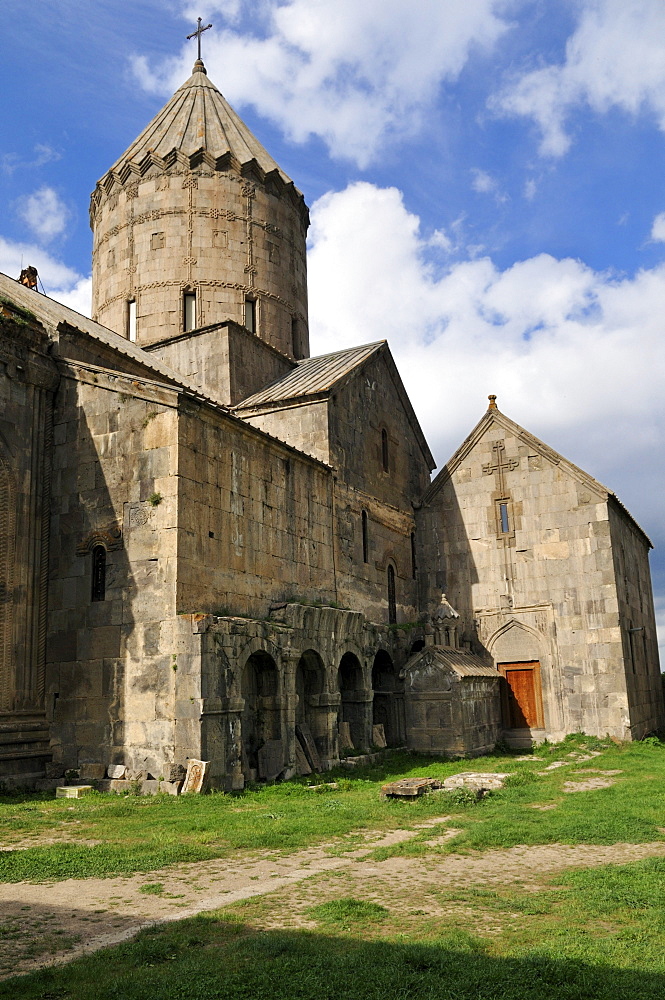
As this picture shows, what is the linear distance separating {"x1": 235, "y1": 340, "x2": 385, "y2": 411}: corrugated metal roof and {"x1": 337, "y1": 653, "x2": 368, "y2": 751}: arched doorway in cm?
670

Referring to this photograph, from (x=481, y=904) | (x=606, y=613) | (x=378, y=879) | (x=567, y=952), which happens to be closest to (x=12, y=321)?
(x=378, y=879)

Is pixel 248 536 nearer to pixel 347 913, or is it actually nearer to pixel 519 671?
pixel 519 671

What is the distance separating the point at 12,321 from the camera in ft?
51.9

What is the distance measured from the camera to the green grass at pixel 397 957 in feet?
16.4

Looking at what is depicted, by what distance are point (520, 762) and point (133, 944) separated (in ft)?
47.3

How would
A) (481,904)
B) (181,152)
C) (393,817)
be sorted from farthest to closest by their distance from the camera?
(181,152)
(393,817)
(481,904)

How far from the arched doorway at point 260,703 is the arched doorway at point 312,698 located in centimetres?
123

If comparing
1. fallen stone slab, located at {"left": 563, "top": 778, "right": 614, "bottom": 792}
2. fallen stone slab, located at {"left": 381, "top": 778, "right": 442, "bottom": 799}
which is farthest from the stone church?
fallen stone slab, located at {"left": 563, "top": 778, "right": 614, "bottom": 792}

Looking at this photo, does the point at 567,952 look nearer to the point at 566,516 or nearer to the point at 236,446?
the point at 236,446

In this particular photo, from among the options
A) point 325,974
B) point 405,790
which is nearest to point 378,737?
point 405,790

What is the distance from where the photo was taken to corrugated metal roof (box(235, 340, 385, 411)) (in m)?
21.4

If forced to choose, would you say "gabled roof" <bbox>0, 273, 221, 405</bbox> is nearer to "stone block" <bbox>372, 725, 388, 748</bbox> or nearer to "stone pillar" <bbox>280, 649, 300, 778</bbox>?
"stone pillar" <bbox>280, 649, 300, 778</bbox>

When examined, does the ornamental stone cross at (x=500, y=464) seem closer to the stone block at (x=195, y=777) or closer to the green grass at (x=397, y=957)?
the stone block at (x=195, y=777)

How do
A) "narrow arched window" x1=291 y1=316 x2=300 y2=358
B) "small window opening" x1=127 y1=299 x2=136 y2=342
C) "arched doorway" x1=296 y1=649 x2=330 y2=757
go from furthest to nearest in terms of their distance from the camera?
"narrow arched window" x1=291 y1=316 x2=300 y2=358, "small window opening" x1=127 y1=299 x2=136 y2=342, "arched doorway" x1=296 y1=649 x2=330 y2=757
